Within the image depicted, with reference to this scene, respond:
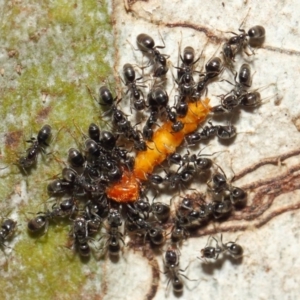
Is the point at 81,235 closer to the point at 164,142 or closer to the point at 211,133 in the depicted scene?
the point at 164,142

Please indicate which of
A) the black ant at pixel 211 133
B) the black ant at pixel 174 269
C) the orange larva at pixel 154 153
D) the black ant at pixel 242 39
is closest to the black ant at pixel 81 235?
the orange larva at pixel 154 153

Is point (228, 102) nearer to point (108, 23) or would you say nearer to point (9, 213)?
point (108, 23)

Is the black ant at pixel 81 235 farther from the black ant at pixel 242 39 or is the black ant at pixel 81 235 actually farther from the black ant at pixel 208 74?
the black ant at pixel 242 39

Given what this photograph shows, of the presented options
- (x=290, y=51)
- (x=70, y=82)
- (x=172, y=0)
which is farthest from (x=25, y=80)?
(x=290, y=51)

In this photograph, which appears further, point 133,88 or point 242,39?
point 133,88

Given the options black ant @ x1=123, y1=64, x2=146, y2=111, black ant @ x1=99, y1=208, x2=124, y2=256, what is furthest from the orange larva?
black ant @ x1=123, y1=64, x2=146, y2=111


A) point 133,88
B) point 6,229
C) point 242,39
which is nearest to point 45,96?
point 133,88

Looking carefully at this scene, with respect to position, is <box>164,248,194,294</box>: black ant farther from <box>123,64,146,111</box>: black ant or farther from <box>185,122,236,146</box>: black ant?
<box>123,64,146,111</box>: black ant
